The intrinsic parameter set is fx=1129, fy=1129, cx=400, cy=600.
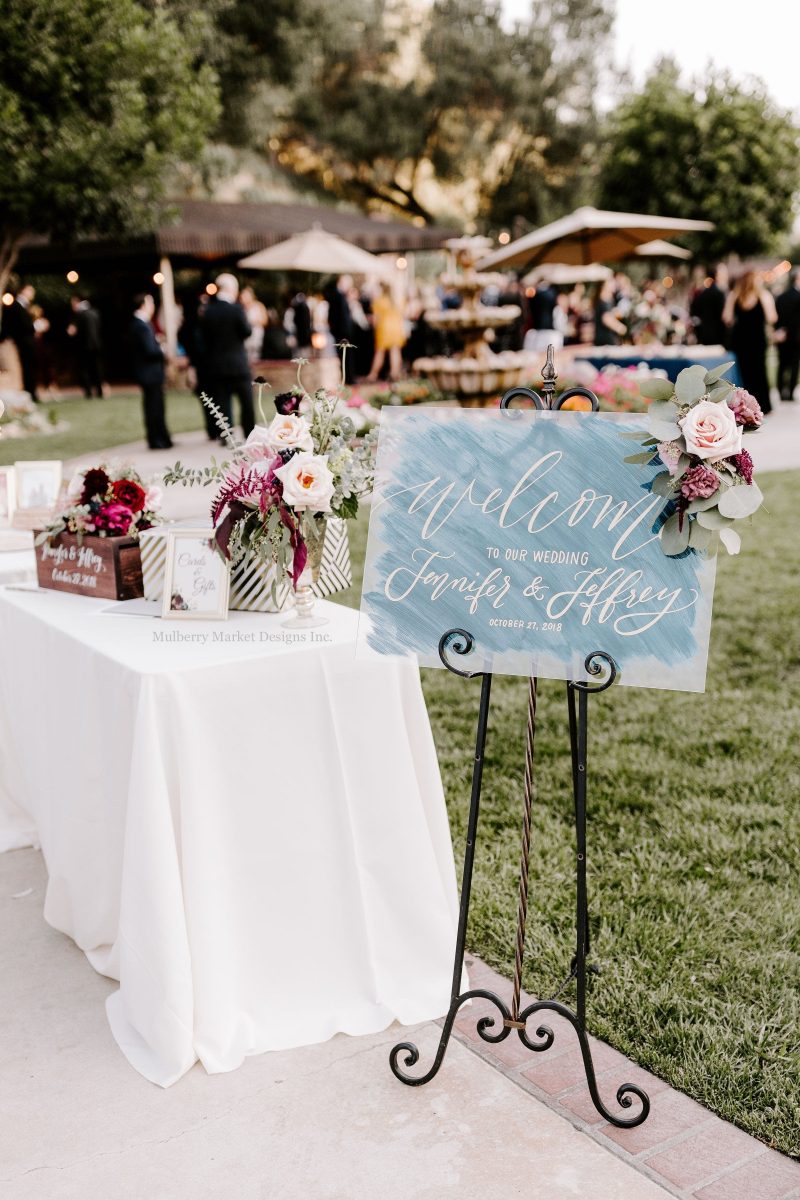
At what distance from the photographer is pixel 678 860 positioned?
3629 millimetres

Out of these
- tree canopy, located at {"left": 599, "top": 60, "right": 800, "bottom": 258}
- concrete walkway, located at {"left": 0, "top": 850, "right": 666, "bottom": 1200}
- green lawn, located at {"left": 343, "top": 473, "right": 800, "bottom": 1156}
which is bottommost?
concrete walkway, located at {"left": 0, "top": 850, "right": 666, "bottom": 1200}

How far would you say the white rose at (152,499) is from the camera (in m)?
3.46

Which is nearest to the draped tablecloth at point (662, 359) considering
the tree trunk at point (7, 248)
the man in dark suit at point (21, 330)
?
the tree trunk at point (7, 248)

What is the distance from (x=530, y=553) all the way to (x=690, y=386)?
453mm

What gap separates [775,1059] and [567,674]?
1114 millimetres

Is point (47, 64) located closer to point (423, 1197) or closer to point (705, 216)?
point (423, 1197)

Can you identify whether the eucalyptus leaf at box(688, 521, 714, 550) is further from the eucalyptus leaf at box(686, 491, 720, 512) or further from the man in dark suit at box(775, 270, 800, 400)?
the man in dark suit at box(775, 270, 800, 400)

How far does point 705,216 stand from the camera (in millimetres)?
30906

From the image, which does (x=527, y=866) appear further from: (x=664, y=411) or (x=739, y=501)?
(x=664, y=411)

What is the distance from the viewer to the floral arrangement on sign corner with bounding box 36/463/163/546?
132 inches

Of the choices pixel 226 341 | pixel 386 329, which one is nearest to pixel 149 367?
pixel 226 341

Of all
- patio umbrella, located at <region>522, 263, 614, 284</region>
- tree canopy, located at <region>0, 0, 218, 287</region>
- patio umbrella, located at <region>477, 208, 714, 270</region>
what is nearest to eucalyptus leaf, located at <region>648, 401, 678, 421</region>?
tree canopy, located at <region>0, 0, 218, 287</region>

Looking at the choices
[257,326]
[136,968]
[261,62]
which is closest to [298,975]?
[136,968]

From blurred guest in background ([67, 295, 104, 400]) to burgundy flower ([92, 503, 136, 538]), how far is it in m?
17.7
